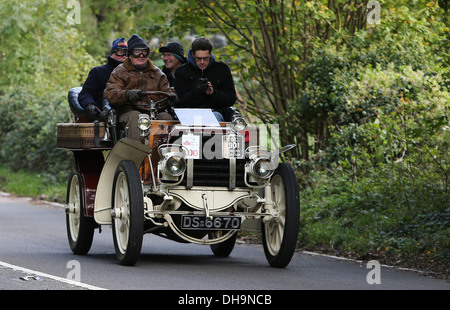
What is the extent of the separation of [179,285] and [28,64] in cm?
2615

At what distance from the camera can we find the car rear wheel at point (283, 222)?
10727 millimetres

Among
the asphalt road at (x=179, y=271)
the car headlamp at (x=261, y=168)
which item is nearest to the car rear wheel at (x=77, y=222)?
the asphalt road at (x=179, y=271)

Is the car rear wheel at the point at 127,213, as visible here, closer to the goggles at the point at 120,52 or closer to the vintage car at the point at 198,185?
the vintage car at the point at 198,185

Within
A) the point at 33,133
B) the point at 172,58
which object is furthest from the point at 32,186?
the point at 172,58

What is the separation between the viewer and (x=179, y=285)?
9.41 meters

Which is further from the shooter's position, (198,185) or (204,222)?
(198,185)

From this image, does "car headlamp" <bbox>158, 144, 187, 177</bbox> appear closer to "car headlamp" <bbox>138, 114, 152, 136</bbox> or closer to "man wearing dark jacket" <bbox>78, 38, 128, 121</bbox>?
"car headlamp" <bbox>138, 114, 152, 136</bbox>

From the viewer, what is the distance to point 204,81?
38.4 feet

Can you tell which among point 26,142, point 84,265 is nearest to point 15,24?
point 26,142

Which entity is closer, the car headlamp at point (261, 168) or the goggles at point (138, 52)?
the car headlamp at point (261, 168)

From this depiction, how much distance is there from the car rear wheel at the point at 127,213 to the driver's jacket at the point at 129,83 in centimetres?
91

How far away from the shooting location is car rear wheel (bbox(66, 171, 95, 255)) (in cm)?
1238

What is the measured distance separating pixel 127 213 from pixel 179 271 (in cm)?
85

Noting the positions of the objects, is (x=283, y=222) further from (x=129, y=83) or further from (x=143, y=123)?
(x=129, y=83)
